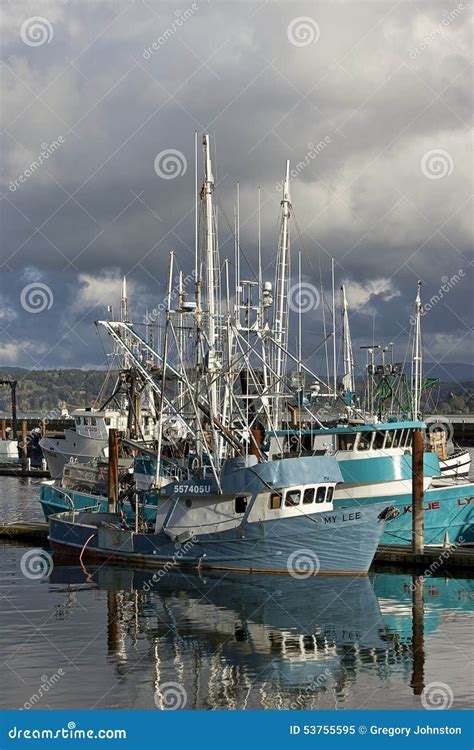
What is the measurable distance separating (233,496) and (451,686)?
14.6 m

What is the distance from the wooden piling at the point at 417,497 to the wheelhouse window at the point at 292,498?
4557 millimetres

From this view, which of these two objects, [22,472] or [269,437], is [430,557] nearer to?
[269,437]

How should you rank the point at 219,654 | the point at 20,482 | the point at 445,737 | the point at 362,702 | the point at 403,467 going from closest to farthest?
1. the point at 445,737
2. the point at 362,702
3. the point at 219,654
4. the point at 403,467
5. the point at 20,482

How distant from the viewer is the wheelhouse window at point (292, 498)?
118 feet

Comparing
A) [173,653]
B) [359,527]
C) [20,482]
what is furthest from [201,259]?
[20,482]

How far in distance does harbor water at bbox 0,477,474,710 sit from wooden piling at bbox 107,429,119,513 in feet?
16.7

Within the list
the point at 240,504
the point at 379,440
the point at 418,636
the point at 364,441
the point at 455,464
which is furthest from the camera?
the point at 455,464

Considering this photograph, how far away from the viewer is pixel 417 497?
37.3 metres

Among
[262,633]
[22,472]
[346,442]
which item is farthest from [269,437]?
[22,472]

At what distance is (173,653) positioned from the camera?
26422 millimetres

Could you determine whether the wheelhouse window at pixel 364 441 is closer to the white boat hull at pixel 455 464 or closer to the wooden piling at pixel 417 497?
the wooden piling at pixel 417 497

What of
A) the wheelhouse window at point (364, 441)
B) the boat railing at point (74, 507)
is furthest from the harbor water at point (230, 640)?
the wheelhouse window at point (364, 441)

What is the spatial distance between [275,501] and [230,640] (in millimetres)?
8542

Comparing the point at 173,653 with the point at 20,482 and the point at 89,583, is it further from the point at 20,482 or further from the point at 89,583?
the point at 20,482
